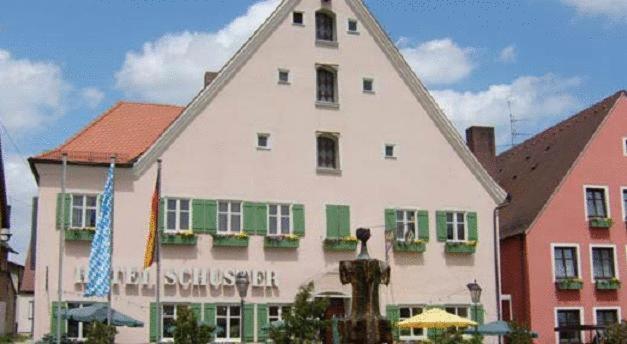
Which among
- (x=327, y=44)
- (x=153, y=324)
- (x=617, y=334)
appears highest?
(x=327, y=44)

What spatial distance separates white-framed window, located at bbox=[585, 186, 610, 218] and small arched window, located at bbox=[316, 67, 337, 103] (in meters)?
11.6

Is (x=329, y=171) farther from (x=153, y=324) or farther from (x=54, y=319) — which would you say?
(x=54, y=319)

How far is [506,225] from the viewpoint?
135 ft

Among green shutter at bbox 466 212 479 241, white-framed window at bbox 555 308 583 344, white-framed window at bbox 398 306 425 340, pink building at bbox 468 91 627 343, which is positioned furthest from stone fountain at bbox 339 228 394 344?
white-framed window at bbox 555 308 583 344

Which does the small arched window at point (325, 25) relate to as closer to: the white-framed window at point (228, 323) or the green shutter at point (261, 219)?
the green shutter at point (261, 219)

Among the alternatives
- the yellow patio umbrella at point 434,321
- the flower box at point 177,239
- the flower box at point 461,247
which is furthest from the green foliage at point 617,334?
the flower box at point 177,239

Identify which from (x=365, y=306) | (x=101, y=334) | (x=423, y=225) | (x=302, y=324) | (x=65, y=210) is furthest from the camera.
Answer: (x=423, y=225)

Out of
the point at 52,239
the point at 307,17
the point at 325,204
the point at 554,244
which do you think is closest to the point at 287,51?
the point at 307,17

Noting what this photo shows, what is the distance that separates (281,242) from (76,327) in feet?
24.5

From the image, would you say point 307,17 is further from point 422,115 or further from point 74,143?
point 74,143

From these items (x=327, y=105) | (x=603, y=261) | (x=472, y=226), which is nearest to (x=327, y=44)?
(x=327, y=105)

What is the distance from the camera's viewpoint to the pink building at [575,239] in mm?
38594

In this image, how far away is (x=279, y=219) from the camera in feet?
113

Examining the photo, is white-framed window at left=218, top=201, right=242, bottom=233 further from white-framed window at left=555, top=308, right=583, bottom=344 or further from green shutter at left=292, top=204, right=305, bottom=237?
white-framed window at left=555, top=308, right=583, bottom=344
